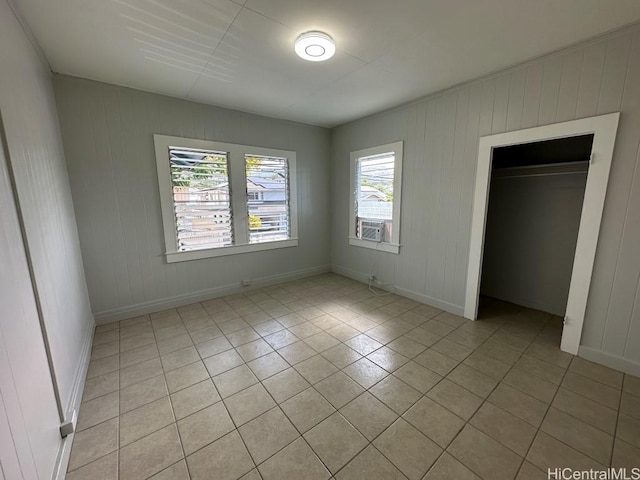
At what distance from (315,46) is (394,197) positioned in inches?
84.2

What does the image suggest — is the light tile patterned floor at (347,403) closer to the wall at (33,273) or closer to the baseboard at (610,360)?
the baseboard at (610,360)

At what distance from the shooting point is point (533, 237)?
125 inches

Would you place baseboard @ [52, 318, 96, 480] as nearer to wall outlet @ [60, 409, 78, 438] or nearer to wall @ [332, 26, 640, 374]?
wall outlet @ [60, 409, 78, 438]

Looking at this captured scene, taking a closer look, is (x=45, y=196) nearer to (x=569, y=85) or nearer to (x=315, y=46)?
(x=315, y=46)

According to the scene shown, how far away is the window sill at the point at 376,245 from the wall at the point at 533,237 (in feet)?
4.29

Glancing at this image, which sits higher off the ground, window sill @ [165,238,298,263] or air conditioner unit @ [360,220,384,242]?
air conditioner unit @ [360,220,384,242]

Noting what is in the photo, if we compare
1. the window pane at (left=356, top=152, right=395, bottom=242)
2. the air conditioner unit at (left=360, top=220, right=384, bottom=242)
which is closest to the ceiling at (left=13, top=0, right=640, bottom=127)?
the window pane at (left=356, top=152, right=395, bottom=242)

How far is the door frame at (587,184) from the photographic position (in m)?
2.00

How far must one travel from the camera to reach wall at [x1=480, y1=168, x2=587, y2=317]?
9.52 feet

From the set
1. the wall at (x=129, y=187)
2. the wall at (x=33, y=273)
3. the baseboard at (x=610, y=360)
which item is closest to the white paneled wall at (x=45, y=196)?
the wall at (x=33, y=273)

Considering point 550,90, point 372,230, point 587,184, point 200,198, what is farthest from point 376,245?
point 200,198

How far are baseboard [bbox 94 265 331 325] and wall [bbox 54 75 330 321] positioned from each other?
0.04ft

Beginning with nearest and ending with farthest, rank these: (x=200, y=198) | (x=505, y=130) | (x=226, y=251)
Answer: (x=505, y=130) → (x=200, y=198) → (x=226, y=251)

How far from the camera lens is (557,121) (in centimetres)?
220
